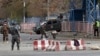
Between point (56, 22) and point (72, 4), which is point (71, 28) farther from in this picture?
point (56, 22)

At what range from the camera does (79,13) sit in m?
51.4

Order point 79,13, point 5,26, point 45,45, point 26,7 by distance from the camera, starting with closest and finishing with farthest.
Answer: point 45,45 → point 5,26 → point 79,13 → point 26,7

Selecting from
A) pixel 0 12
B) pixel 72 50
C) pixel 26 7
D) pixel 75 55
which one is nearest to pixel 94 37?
pixel 72 50

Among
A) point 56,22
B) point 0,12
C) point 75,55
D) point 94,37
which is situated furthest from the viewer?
point 0,12

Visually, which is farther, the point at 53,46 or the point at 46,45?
the point at 46,45

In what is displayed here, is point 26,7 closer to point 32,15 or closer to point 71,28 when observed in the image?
point 32,15

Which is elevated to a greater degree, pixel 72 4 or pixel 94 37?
pixel 72 4

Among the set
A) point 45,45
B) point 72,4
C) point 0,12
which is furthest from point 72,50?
point 0,12

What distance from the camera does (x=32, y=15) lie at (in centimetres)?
9019

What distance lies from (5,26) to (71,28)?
56.0 ft

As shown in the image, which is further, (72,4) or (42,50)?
(72,4)

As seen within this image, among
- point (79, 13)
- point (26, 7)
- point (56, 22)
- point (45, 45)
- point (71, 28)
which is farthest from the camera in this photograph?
point (26, 7)

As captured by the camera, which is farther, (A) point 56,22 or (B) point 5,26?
(A) point 56,22

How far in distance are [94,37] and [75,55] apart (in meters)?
19.8
